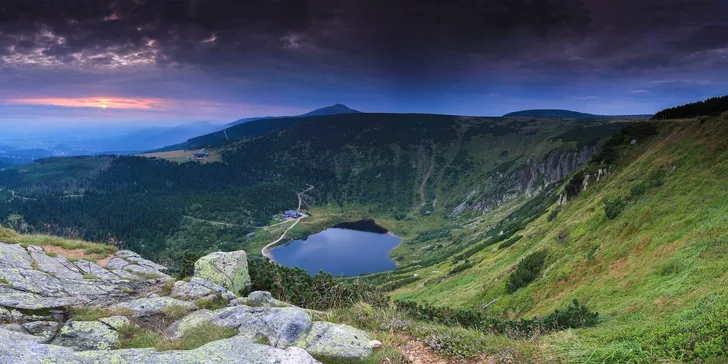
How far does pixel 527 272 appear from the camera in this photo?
3656cm

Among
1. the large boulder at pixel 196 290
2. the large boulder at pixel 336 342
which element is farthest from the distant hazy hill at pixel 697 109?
the large boulder at pixel 196 290

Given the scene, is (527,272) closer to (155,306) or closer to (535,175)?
(155,306)

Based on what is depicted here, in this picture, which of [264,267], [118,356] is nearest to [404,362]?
[118,356]

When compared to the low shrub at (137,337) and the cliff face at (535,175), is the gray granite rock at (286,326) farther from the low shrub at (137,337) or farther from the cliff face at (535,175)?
the cliff face at (535,175)

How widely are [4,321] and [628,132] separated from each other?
255 feet

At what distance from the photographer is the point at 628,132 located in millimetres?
60781

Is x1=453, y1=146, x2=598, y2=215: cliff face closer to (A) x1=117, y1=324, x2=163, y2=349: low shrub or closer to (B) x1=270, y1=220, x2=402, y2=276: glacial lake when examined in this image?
(B) x1=270, y1=220, x2=402, y2=276: glacial lake

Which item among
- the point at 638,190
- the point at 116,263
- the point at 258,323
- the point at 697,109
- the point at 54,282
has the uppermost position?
the point at 697,109

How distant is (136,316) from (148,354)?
17.9 feet

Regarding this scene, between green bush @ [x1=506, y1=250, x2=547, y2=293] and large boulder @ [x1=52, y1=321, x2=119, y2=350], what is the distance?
34918 mm

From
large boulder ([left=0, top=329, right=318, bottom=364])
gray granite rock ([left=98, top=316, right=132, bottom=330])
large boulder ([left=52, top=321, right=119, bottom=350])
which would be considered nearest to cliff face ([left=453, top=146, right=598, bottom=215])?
large boulder ([left=0, top=329, right=318, bottom=364])

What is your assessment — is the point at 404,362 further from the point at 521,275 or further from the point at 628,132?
the point at 628,132

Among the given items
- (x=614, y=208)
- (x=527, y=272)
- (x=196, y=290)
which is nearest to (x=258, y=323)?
(x=196, y=290)

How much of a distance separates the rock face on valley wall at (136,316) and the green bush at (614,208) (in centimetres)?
3493
